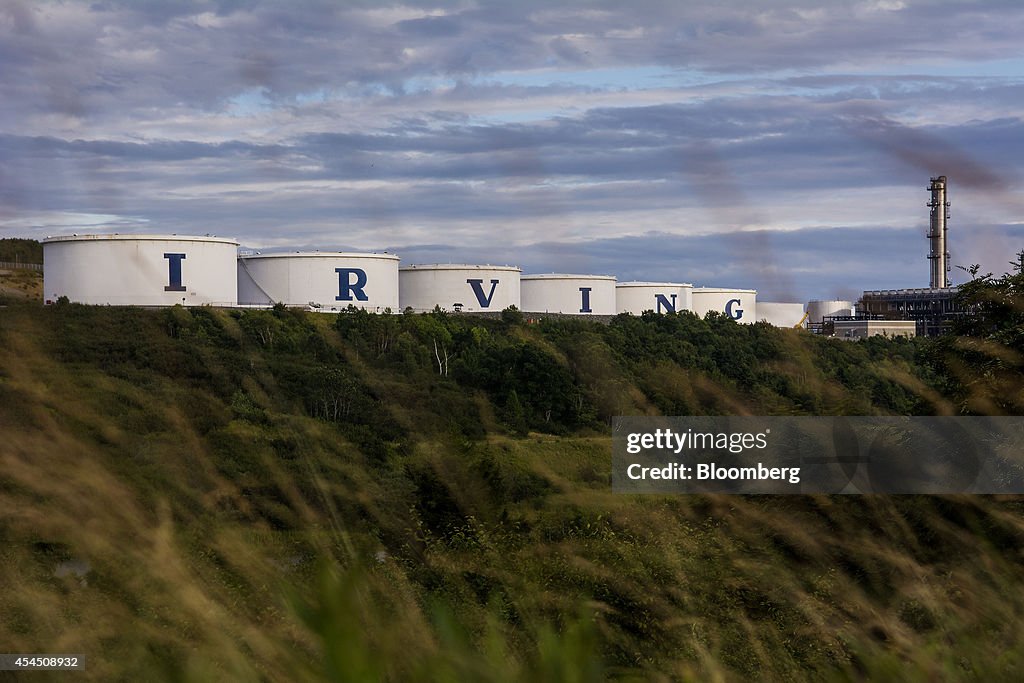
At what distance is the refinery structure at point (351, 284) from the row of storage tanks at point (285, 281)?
0.05m

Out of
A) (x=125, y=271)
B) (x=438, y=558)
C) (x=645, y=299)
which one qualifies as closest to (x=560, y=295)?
(x=645, y=299)

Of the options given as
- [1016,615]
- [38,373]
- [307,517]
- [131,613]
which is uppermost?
[38,373]

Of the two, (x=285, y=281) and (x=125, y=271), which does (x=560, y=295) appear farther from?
(x=125, y=271)

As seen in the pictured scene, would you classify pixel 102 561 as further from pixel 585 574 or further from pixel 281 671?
pixel 585 574

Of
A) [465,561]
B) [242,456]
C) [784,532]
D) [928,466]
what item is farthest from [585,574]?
[928,466]

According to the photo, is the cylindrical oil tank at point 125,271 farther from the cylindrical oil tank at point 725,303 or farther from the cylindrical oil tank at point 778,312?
the cylindrical oil tank at point 778,312

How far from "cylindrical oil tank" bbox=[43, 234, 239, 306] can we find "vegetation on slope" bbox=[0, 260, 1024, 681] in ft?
152

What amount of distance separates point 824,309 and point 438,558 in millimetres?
82879

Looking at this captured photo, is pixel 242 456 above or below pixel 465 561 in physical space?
above

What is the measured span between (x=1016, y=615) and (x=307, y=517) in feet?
6.27

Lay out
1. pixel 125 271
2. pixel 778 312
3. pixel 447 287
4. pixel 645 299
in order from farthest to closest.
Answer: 1. pixel 778 312
2. pixel 645 299
3. pixel 447 287
4. pixel 125 271

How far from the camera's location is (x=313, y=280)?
177 ft

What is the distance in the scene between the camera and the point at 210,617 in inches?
73.1

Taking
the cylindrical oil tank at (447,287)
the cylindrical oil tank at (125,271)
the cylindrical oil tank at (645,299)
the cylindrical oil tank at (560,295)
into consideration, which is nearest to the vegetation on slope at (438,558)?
the cylindrical oil tank at (125,271)
